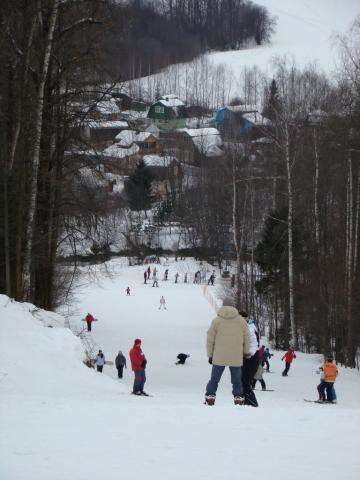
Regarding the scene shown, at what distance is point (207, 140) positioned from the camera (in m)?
95.9

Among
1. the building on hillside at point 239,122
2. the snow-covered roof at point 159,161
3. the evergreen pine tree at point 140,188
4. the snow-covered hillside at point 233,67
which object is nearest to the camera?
the evergreen pine tree at point 140,188

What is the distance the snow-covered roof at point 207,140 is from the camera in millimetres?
92688

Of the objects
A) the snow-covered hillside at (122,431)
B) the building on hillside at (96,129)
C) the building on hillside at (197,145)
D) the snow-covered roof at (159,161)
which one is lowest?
the snow-covered hillside at (122,431)

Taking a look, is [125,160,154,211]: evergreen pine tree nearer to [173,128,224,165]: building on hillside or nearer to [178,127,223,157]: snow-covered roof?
[173,128,224,165]: building on hillside

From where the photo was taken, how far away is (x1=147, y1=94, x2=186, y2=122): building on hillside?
371ft

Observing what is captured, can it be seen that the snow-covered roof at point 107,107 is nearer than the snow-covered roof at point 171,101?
Yes

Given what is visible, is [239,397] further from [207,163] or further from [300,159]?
[207,163]

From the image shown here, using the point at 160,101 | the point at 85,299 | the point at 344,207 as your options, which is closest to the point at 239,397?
the point at 344,207

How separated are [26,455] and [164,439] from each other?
135cm

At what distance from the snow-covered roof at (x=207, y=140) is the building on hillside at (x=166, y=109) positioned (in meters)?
13.9

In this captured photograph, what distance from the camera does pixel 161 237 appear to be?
72000 millimetres

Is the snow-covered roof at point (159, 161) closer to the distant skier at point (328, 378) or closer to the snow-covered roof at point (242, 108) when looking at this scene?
the snow-covered roof at point (242, 108)

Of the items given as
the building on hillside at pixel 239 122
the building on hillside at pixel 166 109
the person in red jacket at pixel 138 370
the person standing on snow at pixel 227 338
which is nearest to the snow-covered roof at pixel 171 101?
the building on hillside at pixel 166 109

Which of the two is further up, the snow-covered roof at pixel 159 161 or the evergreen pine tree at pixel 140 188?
the snow-covered roof at pixel 159 161
